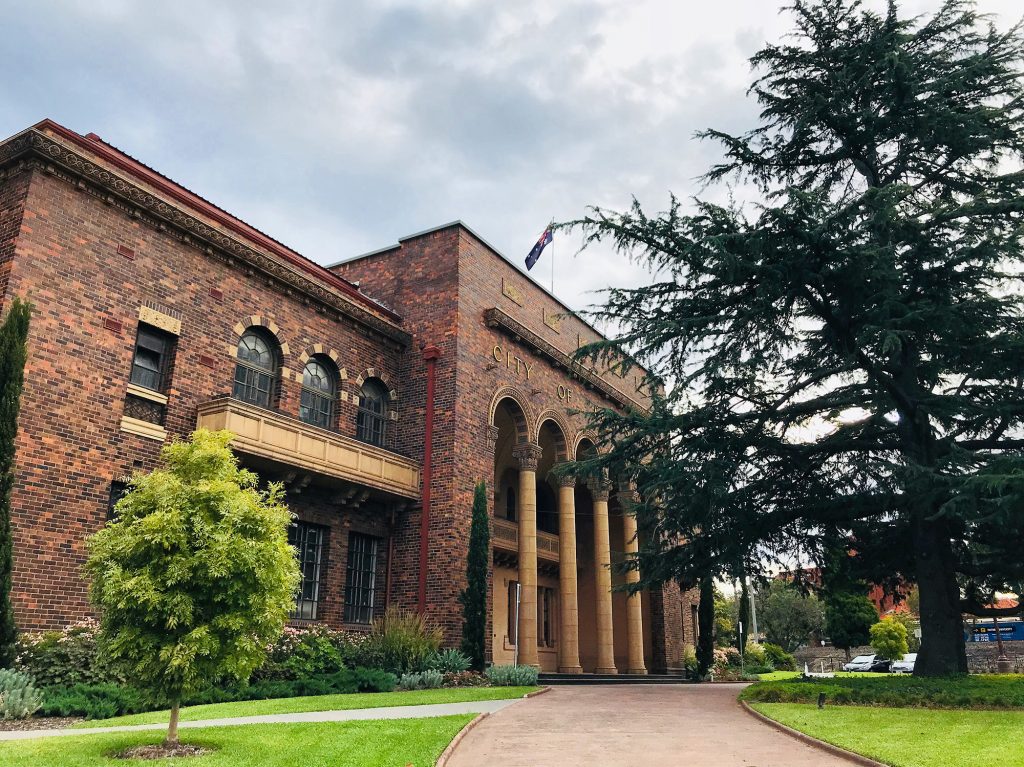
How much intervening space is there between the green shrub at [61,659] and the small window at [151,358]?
543 centimetres

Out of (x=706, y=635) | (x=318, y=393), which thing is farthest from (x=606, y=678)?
(x=318, y=393)

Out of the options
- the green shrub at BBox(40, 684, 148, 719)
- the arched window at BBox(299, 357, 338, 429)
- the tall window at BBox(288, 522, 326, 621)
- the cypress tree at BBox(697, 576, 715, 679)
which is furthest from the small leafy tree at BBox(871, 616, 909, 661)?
the green shrub at BBox(40, 684, 148, 719)

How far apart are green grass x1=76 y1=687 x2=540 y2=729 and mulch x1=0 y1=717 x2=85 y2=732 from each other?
27 cm

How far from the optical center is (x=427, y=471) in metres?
22.9

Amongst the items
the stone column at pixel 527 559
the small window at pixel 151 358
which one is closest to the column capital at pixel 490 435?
the stone column at pixel 527 559

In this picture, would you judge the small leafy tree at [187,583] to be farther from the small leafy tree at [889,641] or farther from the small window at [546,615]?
the small leafy tree at [889,641]

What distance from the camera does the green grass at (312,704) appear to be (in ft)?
39.9

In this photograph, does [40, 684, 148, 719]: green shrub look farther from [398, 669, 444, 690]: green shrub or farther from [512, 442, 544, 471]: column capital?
[512, 442, 544, 471]: column capital

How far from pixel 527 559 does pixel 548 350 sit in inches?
289

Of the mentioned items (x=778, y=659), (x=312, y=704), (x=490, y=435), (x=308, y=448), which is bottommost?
(x=778, y=659)

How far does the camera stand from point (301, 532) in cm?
2052

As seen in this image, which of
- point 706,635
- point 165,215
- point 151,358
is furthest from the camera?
point 706,635

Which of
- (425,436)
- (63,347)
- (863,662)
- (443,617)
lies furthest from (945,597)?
(863,662)

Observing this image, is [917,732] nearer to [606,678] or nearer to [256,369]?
[256,369]
